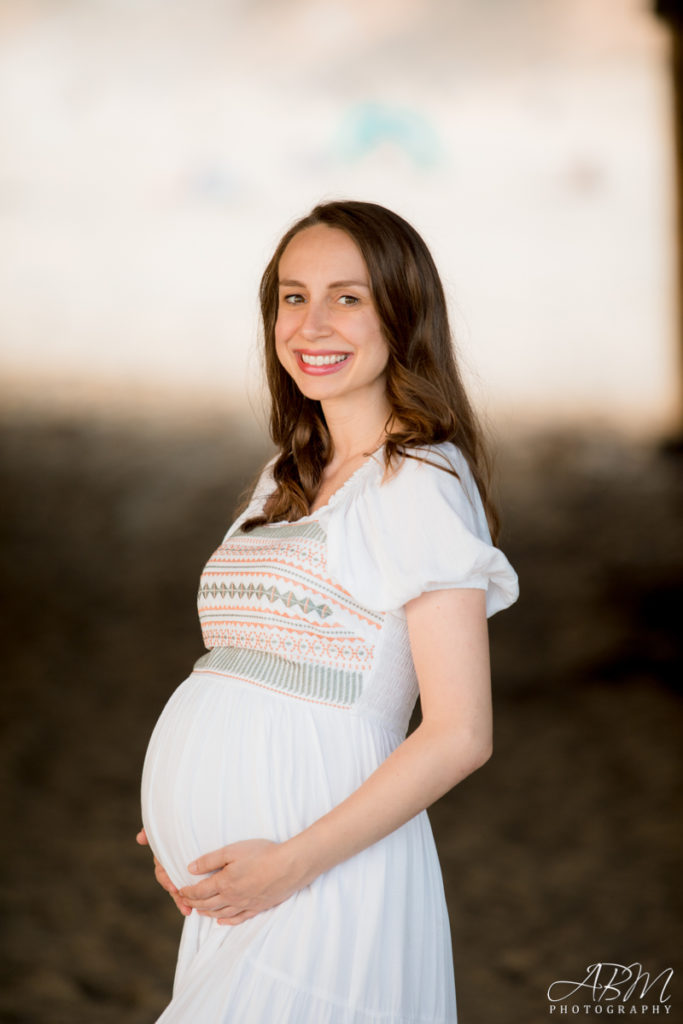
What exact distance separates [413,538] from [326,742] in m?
0.29

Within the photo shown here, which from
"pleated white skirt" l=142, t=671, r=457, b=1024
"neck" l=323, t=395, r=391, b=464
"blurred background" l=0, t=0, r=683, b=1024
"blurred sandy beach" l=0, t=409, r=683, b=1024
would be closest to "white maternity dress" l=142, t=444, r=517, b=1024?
"pleated white skirt" l=142, t=671, r=457, b=1024

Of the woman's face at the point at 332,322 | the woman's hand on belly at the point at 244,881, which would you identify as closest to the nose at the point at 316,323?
the woman's face at the point at 332,322

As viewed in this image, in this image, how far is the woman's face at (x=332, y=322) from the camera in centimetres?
155

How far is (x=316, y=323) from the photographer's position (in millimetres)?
1547

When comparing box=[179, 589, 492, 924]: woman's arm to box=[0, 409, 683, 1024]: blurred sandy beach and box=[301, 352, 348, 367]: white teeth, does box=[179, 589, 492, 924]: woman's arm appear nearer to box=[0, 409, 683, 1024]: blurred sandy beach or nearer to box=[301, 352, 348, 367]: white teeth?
box=[301, 352, 348, 367]: white teeth

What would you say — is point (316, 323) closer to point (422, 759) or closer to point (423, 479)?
point (423, 479)

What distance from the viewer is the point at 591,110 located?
22.6 feet

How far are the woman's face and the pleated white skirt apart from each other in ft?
1.41

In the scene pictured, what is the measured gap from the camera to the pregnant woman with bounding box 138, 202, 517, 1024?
1361mm

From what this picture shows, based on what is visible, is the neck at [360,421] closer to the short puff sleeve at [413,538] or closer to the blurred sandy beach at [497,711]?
the short puff sleeve at [413,538]

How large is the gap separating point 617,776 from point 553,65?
163 inches

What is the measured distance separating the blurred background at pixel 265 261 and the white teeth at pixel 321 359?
504 cm

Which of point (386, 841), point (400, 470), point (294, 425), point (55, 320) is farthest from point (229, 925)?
point (55, 320)

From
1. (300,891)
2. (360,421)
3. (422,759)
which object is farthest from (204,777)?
(360,421)
